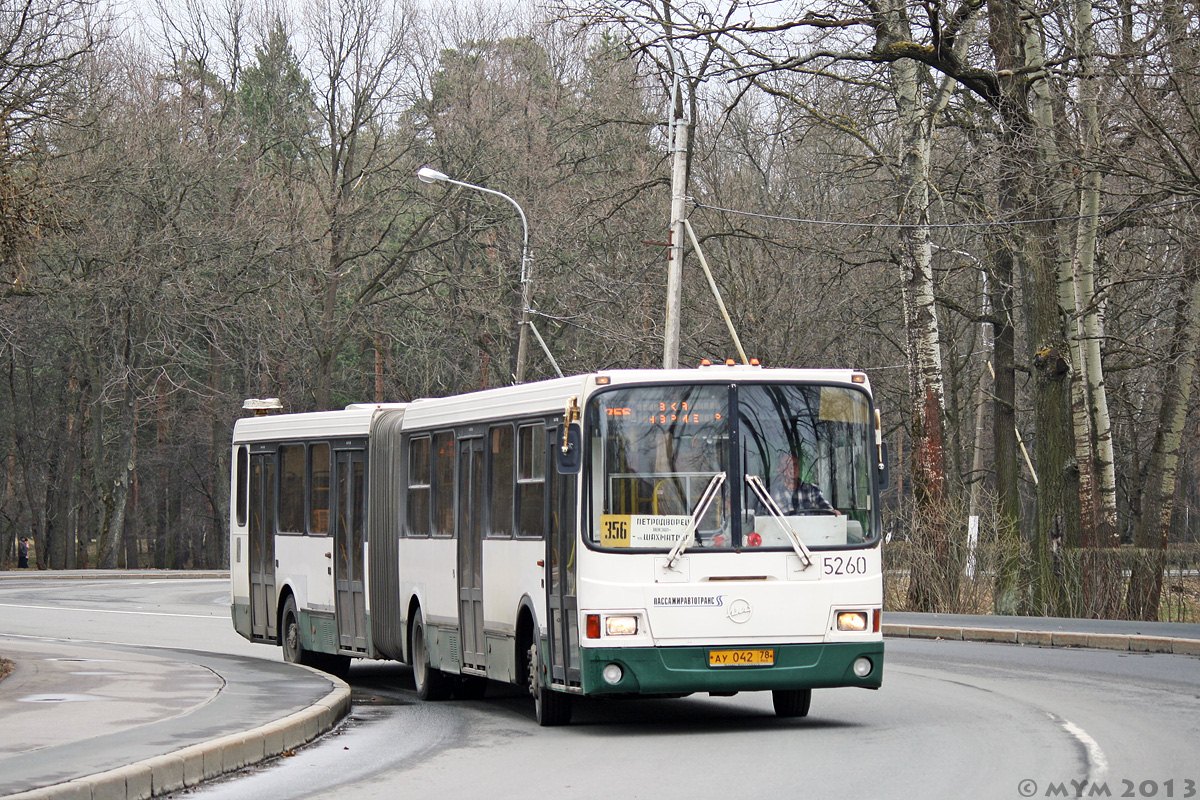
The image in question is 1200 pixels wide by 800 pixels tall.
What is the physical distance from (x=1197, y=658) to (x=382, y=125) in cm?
3921

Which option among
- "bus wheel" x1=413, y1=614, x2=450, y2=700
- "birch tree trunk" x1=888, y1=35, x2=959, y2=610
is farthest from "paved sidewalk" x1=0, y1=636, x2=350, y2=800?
"birch tree trunk" x1=888, y1=35, x2=959, y2=610

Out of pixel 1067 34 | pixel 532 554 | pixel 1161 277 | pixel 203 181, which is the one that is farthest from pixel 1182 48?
pixel 203 181

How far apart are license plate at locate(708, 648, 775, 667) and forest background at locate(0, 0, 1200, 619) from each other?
735cm

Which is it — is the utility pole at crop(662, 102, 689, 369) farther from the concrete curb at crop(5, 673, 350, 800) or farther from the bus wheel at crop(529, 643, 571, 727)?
Result: the concrete curb at crop(5, 673, 350, 800)

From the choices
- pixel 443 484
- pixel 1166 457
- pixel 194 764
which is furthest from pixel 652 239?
pixel 194 764

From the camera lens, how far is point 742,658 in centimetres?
1312

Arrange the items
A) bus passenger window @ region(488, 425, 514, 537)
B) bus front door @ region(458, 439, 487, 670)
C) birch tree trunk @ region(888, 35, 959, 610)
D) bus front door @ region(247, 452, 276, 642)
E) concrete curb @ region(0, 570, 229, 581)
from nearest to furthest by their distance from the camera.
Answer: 1. bus passenger window @ region(488, 425, 514, 537)
2. bus front door @ region(458, 439, 487, 670)
3. bus front door @ region(247, 452, 276, 642)
4. birch tree trunk @ region(888, 35, 959, 610)
5. concrete curb @ region(0, 570, 229, 581)

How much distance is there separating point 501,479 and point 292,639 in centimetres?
615

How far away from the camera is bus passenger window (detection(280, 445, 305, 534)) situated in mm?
19984

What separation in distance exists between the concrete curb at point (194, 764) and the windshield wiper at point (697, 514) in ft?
9.65

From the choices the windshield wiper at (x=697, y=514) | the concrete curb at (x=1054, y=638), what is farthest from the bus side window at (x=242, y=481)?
the windshield wiper at (x=697, y=514)

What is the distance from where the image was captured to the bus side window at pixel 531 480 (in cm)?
1430

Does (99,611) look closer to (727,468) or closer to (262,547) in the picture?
(262,547)

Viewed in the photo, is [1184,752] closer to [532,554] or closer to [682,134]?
[532,554]
